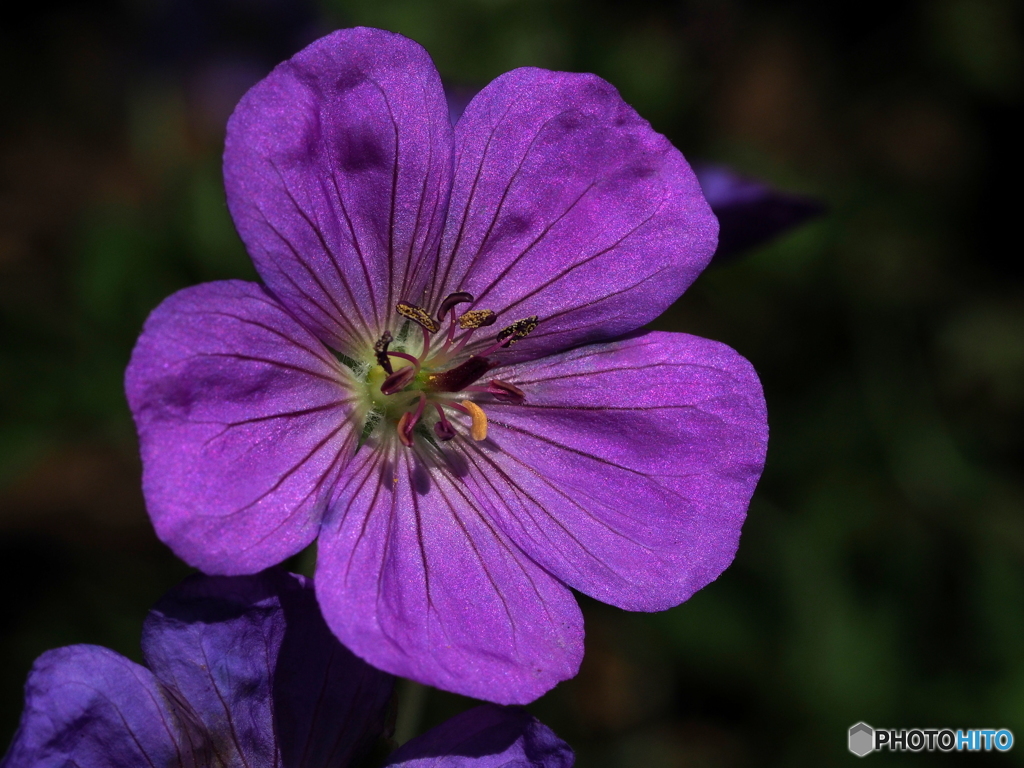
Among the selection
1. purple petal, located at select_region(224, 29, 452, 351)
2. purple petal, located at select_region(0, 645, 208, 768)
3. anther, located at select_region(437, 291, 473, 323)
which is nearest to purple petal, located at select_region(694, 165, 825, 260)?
anther, located at select_region(437, 291, 473, 323)

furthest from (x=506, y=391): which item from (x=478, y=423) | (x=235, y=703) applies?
(x=235, y=703)

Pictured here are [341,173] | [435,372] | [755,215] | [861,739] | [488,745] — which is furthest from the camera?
[861,739]

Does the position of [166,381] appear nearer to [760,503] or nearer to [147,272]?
[147,272]

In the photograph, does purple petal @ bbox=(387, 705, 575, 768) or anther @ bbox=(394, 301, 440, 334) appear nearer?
purple petal @ bbox=(387, 705, 575, 768)

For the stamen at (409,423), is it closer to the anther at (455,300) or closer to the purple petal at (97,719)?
the anther at (455,300)

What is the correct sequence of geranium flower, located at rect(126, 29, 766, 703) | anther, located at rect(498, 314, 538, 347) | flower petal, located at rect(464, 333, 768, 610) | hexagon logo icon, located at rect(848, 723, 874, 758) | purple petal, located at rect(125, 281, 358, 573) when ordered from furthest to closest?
hexagon logo icon, located at rect(848, 723, 874, 758) → anther, located at rect(498, 314, 538, 347) → flower petal, located at rect(464, 333, 768, 610) → geranium flower, located at rect(126, 29, 766, 703) → purple petal, located at rect(125, 281, 358, 573)

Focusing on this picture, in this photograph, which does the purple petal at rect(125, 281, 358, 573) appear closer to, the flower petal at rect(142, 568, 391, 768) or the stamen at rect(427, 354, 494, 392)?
the flower petal at rect(142, 568, 391, 768)

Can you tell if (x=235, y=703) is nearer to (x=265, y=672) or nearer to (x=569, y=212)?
(x=265, y=672)
